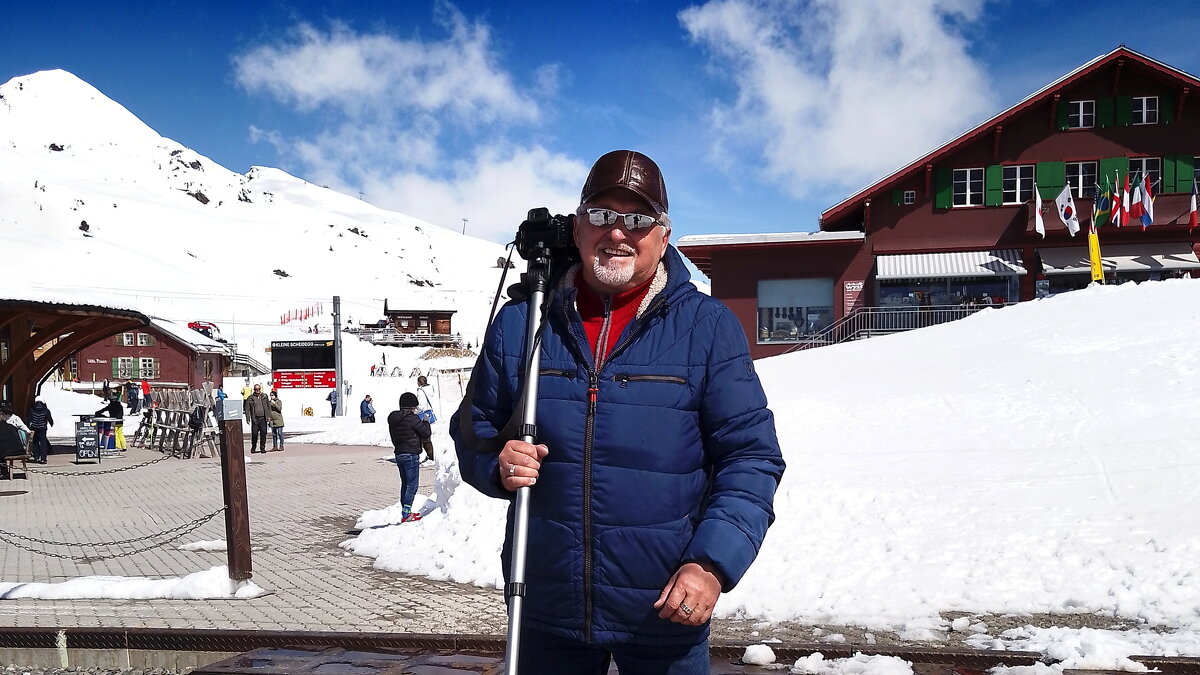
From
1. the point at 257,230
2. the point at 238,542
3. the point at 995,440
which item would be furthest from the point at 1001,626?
the point at 257,230

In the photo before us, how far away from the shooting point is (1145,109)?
88.3ft

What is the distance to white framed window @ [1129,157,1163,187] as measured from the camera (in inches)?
1051

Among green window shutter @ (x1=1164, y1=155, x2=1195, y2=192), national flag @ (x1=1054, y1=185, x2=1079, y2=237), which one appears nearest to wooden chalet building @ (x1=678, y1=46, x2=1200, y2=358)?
green window shutter @ (x1=1164, y1=155, x2=1195, y2=192)

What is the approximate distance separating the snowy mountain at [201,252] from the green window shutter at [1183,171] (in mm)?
77589

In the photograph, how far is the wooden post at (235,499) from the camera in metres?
7.04

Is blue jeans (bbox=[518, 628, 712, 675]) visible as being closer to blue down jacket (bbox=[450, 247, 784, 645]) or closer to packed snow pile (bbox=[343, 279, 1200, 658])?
blue down jacket (bbox=[450, 247, 784, 645])

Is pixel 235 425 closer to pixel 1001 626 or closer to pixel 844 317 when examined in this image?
pixel 1001 626

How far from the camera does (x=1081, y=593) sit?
Answer: 6.08m

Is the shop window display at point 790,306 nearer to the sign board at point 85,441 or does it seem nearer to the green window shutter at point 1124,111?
the green window shutter at point 1124,111

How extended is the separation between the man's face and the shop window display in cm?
2622

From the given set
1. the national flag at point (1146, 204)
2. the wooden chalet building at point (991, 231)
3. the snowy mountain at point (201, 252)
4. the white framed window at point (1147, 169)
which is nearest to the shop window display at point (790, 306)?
the wooden chalet building at point (991, 231)

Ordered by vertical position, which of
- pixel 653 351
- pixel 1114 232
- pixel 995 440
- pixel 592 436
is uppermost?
pixel 1114 232

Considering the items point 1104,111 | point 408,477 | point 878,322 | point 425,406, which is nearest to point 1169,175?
point 1104,111

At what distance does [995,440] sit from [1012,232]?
20.2m
